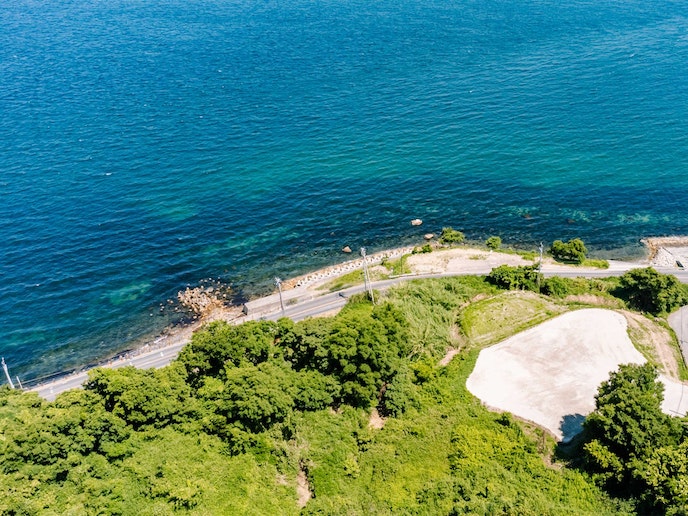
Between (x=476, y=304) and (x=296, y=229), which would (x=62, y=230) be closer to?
(x=296, y=229)

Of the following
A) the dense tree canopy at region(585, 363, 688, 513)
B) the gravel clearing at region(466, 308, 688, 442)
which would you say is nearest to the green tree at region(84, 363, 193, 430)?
the gravel clearing at region(466, 308, 688, 442)

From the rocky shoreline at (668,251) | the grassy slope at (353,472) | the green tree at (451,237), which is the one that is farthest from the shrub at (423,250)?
the rocky shoreline at (668,251)

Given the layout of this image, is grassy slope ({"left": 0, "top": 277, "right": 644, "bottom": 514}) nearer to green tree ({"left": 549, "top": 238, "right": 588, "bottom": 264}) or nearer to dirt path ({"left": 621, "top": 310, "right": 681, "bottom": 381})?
dirt path ({"left": 621, "top": 310, "right": 681, "bottom": 381})

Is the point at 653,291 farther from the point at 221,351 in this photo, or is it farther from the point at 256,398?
the point at 221,351

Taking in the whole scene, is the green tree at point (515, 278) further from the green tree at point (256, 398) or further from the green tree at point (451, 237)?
the green tree at point (256, 398)

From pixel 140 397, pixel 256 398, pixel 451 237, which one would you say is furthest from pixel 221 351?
pixel 451 237

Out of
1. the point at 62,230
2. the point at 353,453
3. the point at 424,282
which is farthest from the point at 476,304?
the point at 62,230
